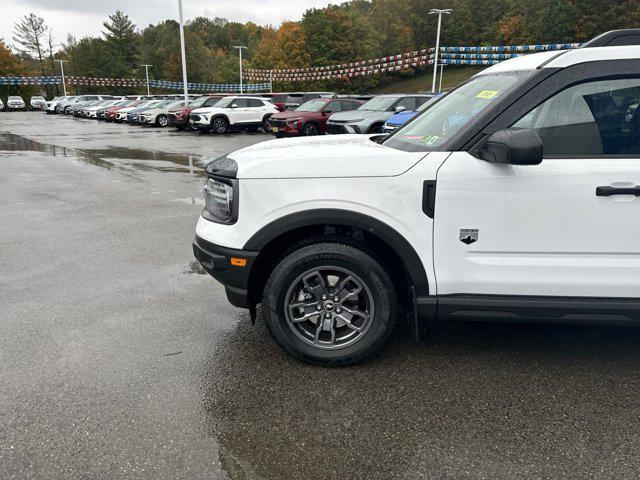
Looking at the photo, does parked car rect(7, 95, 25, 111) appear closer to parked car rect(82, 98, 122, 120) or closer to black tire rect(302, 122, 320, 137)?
parked car rect(82, 98, 122, 120)

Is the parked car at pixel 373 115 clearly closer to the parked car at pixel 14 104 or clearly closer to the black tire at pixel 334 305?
the black tire at pixel 334 305

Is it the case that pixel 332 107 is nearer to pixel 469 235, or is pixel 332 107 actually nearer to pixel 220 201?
pixel 220 201

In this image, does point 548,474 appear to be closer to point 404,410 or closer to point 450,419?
point 450,419

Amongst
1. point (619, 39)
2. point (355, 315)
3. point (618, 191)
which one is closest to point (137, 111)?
point (355, 315)

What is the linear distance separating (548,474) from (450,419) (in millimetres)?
526

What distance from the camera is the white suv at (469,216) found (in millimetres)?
2664

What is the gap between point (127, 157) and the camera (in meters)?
14.0

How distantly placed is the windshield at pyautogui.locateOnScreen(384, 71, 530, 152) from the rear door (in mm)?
200

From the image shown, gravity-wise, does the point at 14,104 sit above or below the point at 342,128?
above

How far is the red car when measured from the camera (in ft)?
57.6

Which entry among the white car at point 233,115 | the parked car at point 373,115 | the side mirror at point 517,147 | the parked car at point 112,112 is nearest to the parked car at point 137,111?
the parked car at point 112,112

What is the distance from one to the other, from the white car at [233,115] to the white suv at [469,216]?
67.7 feet

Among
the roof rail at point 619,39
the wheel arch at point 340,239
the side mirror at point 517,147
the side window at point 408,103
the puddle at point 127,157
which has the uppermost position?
the roof rail at point 619,39

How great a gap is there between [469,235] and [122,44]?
97.3 metres
